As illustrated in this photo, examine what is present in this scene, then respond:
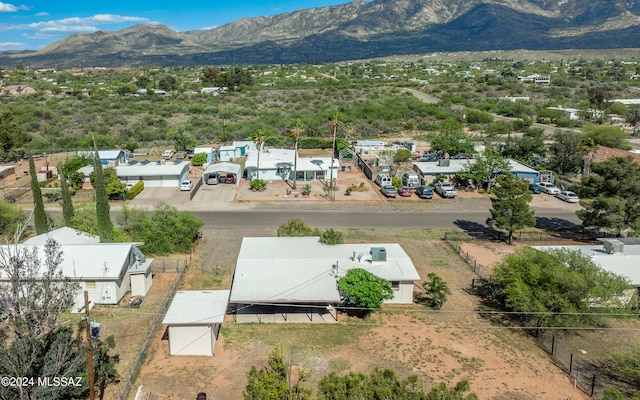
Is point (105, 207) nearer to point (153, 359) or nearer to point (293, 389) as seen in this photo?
point (153, 359)

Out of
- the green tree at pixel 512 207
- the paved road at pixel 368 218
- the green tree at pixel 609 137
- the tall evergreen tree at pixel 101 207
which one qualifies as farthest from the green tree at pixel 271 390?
the green tree at pixel 609 137

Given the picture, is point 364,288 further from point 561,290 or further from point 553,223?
point 553,223

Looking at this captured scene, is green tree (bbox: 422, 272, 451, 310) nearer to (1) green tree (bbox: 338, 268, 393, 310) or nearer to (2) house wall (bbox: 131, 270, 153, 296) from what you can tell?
(1) green tree (bbox: 338, 268, 393, 310)

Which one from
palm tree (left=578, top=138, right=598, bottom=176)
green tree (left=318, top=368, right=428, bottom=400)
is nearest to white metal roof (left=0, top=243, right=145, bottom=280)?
green tree (left=318, top=368, right=428, bottom=400)

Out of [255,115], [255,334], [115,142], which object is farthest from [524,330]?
[255,115]

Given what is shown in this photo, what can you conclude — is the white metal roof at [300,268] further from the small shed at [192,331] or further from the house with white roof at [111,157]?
the house with white roof at [111,157]

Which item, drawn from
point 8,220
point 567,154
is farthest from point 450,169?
point 8,220

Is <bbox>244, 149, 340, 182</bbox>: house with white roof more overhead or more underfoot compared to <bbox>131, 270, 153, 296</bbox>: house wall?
more overhead
